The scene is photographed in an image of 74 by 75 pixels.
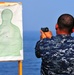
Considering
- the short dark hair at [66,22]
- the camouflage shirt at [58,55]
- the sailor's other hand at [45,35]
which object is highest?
the short dark hair at [66,22]

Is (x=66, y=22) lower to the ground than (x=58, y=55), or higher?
higher

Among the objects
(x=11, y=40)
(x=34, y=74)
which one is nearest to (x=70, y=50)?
(x=11, y=40)

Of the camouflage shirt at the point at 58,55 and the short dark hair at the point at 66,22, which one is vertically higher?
the short dark hair at the point at 66,22

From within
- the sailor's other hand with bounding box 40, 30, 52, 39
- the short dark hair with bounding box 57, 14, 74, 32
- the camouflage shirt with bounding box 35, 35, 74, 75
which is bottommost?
the camouflage shirt with bounding box 35, 35, 74, 75

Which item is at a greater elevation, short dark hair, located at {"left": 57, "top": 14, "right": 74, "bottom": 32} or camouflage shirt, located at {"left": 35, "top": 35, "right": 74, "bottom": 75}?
short dark hair, located at {"left": 57, "top": 14, "right": 74, "bottom": 32}

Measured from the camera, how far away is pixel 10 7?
3826 mm

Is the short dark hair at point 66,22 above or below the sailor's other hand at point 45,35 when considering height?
above

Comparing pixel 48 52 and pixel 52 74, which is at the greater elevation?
pixel 48 52

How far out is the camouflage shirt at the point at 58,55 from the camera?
233 centimetres

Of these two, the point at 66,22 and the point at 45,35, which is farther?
the point at 45,35

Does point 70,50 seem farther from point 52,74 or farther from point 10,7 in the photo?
point 10,7

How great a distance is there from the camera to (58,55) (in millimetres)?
2326

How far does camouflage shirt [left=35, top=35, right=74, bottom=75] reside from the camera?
233 cm

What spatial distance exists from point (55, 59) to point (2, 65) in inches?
180
